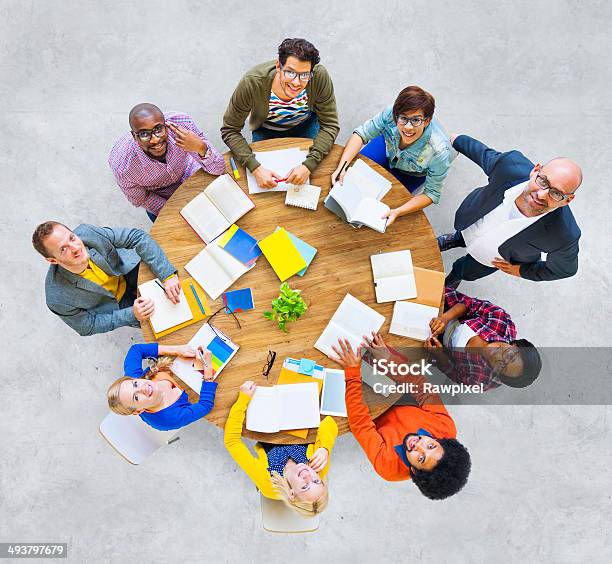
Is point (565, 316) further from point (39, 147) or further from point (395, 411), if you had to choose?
point (39, 147)

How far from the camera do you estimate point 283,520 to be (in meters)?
2.47

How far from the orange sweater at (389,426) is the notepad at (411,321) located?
0.70 ft

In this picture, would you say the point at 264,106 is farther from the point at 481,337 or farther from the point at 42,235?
the point at 481,337

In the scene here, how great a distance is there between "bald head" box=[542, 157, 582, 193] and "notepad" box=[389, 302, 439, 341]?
79cm

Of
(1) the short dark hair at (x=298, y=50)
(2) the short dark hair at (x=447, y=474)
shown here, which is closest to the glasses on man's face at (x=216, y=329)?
(2) the short dark hair at (x=447, y=474)

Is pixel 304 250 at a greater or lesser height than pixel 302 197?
lesser

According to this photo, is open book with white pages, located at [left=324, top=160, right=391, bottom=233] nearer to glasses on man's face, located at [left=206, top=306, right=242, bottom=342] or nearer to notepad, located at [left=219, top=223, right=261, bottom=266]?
notepad, located at [left=219, top=223, right=261, bottom=266]

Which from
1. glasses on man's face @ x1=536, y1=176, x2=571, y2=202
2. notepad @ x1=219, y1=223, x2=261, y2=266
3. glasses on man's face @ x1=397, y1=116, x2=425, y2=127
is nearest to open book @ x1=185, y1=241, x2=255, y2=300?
notepad @ x1=219, y1=223, x2=261, y2=266

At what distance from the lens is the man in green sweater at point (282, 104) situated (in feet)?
7.64

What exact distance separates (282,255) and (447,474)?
1210mm

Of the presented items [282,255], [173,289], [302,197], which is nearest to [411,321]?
[282,255]

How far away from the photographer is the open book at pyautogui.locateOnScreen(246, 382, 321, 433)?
92.4 inches

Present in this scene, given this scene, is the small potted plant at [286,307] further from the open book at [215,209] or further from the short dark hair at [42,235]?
the short dark hair at [42,235]

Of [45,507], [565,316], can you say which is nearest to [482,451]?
[565,316]
